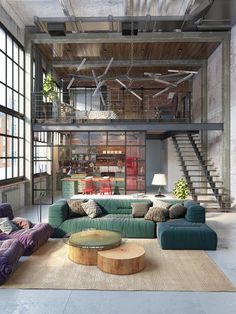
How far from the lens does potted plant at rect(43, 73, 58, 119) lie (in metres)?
11.0

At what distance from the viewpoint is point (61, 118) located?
11.4m

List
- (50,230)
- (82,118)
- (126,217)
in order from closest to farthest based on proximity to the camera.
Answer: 1. (50,230)
2. (126,217)
3. (82,118)

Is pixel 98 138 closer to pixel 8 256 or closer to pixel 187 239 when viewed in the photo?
pixel 187 239

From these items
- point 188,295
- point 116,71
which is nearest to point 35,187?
point 116,71

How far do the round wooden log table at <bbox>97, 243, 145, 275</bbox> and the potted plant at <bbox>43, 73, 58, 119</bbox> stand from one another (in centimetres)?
769

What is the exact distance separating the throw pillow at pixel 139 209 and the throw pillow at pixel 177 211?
22.5 inches

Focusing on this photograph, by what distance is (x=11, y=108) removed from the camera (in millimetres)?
9773

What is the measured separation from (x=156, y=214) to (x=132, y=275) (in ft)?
7.46

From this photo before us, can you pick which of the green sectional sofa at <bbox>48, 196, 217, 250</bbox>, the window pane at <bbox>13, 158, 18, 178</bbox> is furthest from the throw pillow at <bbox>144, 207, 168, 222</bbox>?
the window pane at <bbox>13, 158, 18, 178</bbox>

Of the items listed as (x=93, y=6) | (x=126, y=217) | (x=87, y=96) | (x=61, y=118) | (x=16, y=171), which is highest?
(x=93, y=6)

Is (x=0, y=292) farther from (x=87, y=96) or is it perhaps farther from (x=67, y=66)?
(x=87, y=96)

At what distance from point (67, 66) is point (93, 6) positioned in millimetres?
4116

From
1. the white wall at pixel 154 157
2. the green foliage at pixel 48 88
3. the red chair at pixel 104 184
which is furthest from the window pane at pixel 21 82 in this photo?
the white wall at pixel 154 157

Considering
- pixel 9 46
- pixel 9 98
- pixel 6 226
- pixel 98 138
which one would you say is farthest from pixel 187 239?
pixel 9 46
